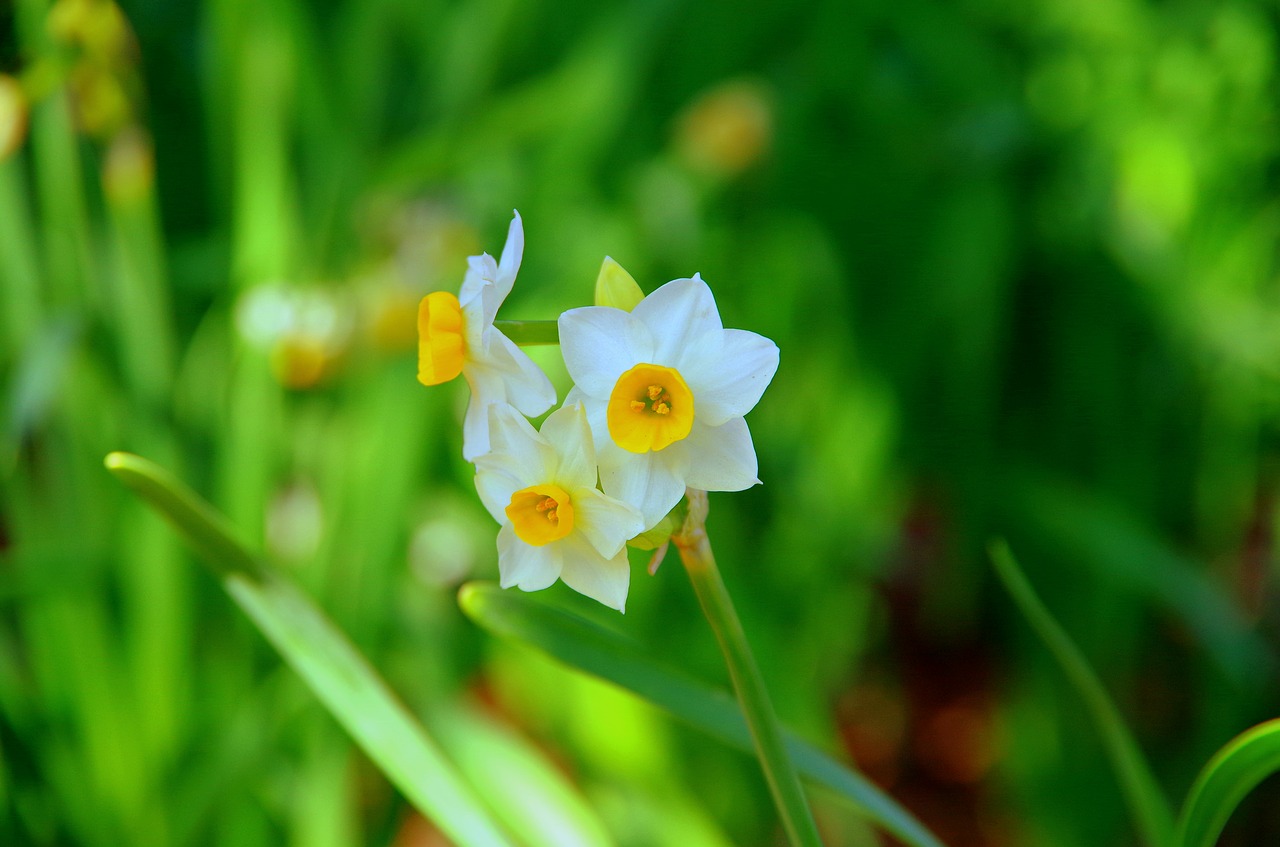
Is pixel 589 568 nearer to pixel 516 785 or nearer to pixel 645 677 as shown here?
pixel 645 677

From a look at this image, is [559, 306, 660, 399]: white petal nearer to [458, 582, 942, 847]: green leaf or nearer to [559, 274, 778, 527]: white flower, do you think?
[559, 274, 778, 527]: white flower

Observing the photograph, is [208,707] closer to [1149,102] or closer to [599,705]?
[599,705]

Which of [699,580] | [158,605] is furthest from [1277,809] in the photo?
[158,605]

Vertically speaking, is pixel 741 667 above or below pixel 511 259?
below

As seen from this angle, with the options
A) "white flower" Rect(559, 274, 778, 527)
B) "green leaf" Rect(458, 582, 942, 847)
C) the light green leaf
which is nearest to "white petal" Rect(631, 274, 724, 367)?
"white flower" Rect(559, 274, 778, 527)

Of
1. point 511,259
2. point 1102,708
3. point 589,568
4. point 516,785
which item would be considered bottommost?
point 516,785

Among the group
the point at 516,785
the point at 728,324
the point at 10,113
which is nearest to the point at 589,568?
the point at 516,785
